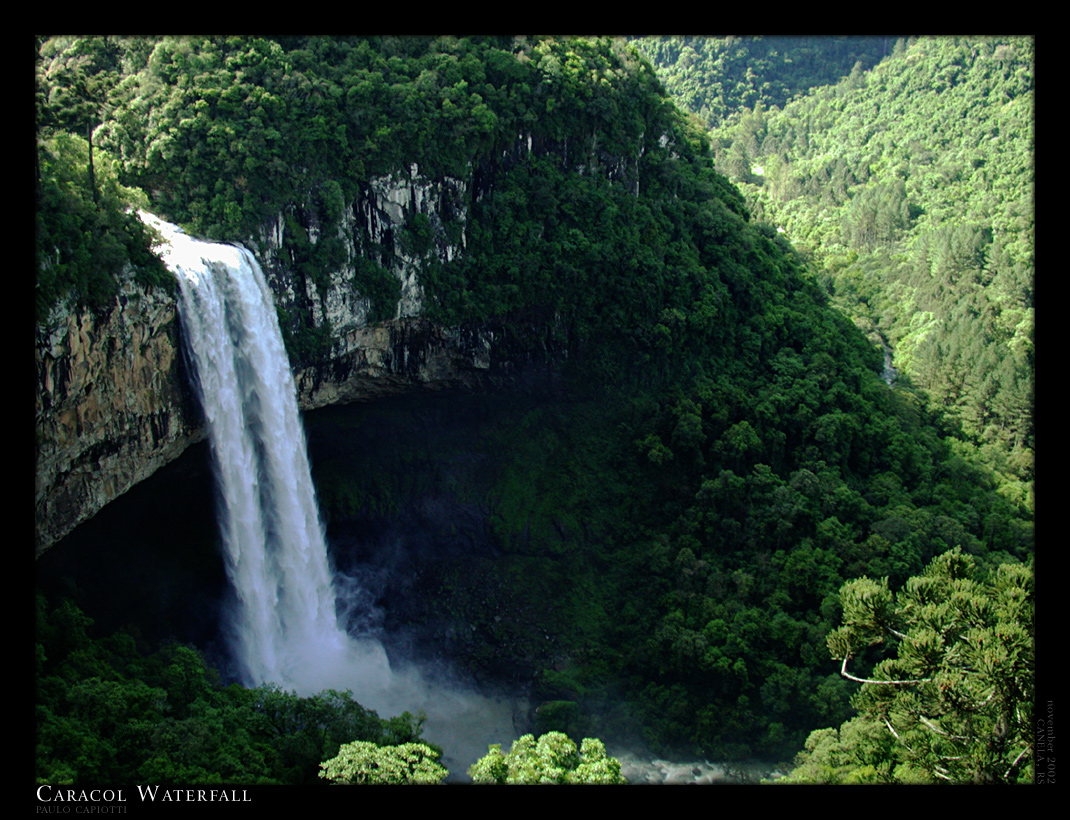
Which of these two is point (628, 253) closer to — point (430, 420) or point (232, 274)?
point (430, 420)

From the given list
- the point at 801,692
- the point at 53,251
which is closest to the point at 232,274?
the point at 53,251

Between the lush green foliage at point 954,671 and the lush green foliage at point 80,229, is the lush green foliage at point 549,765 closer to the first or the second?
the lush green foliage at point 954,671

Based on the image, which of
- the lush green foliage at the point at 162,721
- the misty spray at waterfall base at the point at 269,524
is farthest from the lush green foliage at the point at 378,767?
the misty spray at waterfall base at the point at 269,524

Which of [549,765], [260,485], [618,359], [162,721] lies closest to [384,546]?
[260,485]

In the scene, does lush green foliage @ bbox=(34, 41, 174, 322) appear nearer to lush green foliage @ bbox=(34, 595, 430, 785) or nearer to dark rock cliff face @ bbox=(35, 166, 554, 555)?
dark rock cliff face @ bbox=(35, 166, 554, 555)

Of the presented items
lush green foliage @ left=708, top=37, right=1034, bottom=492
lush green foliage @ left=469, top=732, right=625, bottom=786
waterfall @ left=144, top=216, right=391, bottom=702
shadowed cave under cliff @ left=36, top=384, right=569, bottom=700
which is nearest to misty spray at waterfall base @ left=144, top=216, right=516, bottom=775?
waterfall @ left=144, top=216, right=391, bottom=702
